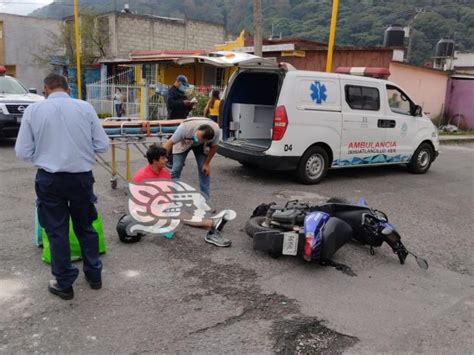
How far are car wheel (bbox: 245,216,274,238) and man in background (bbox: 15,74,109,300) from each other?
1.80m

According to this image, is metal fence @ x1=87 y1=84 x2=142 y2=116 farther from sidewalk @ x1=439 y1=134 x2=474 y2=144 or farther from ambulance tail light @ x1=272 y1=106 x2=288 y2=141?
ambulance tail light @ x1=272 y1=106 x2=288 y2=141

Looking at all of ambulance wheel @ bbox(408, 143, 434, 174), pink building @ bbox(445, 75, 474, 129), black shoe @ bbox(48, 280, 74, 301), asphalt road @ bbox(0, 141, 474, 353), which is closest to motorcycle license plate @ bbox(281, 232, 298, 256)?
asphalt road @ bbox(0, 141, 474, 353)

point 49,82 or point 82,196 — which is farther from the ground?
point 49,82

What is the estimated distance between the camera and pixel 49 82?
142 inches

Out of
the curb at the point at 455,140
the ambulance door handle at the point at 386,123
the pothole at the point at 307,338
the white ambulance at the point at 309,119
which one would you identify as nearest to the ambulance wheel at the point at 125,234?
the pothole at the point at 307,338

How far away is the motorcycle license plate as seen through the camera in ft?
14.6

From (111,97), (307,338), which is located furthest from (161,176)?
(111,97)

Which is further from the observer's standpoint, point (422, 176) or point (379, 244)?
point (422, 176)

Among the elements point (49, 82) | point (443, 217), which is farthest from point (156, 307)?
point (443, 217)

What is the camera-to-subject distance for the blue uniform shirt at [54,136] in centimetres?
341

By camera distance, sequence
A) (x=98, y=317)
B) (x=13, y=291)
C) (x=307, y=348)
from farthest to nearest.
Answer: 1. (x=13, y=291)
2. (x=98, y=317)
3. (x=307, y=348)

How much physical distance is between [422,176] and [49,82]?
8.19m

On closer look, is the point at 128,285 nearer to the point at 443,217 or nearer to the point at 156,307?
the point at 156,307

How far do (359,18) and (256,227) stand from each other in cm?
3159
